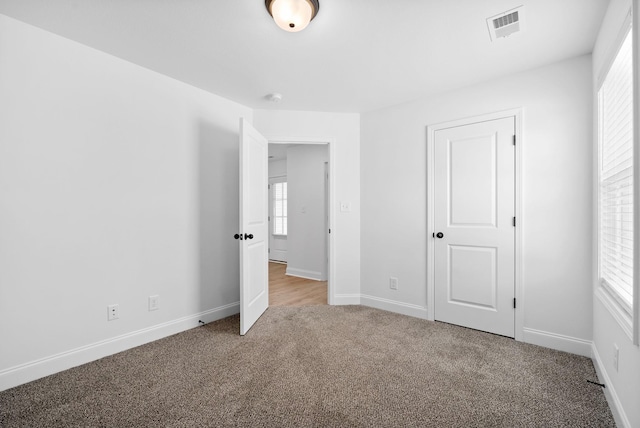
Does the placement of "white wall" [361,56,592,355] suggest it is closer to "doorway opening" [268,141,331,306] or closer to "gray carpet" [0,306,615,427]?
"gray carpet" [0,306,615,427]

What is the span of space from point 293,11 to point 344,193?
2149 millimetres

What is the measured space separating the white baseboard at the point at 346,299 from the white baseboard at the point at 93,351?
1387 mm

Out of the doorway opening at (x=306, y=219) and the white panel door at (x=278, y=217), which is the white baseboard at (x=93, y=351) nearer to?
the doorway opening at (x=306, y=219)

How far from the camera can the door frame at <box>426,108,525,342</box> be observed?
2496 mm

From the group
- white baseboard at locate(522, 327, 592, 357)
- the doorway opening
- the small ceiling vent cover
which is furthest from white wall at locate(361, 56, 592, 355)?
the doorway opening

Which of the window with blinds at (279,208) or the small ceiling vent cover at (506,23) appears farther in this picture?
the window with blinds at (279,208)

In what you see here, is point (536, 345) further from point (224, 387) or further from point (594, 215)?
point (224, 387)

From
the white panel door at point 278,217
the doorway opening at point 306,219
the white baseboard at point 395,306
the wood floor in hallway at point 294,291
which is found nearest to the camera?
the white baseboard at point 395,306

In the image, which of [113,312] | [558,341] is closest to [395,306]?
[558,341]

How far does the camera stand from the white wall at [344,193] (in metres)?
3.51

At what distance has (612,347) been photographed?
5.52 feet

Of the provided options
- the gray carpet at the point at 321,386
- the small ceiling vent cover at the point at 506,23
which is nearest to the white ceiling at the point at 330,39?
the small ceiling vent cover at the point at 506,23

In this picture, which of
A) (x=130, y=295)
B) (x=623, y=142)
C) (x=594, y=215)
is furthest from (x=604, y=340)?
(x=130, y=295)

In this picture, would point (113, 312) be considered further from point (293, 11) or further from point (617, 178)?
point (617, 178)
